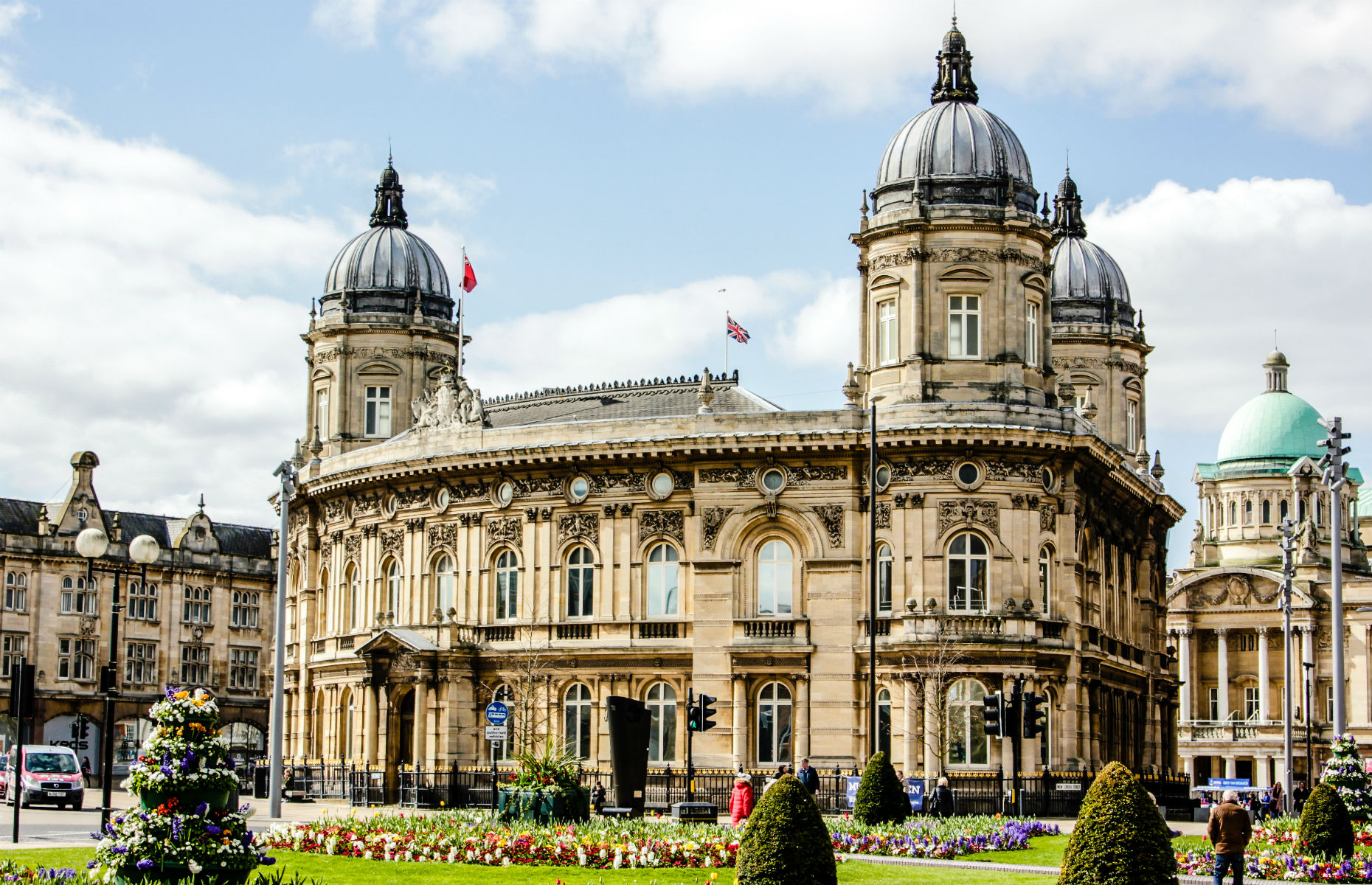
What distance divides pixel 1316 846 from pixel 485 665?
35.0 metres

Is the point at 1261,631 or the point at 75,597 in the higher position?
the point at 75,597

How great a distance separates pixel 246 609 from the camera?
10750 cm

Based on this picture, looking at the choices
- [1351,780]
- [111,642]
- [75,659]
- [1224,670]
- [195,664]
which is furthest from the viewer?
[1224,670]

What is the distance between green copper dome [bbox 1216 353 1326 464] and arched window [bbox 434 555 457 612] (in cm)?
8409

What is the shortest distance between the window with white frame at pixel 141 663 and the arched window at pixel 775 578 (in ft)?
169

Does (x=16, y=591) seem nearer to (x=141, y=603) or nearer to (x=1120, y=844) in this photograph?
(x=141, y=603)

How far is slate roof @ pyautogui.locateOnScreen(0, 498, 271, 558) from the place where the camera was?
Answer: 98.2 metres

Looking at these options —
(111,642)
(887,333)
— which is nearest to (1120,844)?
(111,642)

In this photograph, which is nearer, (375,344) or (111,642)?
(111,642)

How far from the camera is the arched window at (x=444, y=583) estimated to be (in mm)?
65688

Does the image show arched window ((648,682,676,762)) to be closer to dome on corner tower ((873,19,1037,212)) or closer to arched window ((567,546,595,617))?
arched window ((567,546,595,617))

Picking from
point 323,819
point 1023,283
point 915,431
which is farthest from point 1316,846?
point 1023,283

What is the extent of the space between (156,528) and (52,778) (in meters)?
53.2

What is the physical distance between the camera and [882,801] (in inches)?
1587
